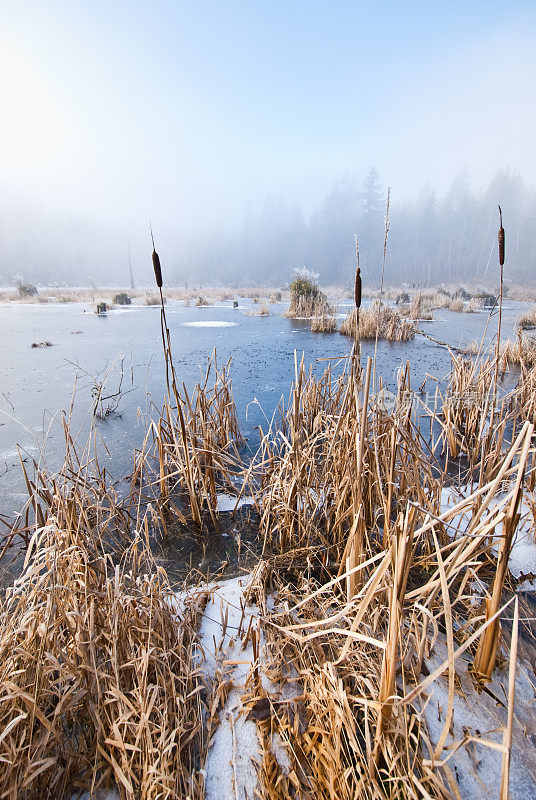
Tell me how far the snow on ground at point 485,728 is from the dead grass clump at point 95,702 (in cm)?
66

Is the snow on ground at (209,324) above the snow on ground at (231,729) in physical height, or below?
above

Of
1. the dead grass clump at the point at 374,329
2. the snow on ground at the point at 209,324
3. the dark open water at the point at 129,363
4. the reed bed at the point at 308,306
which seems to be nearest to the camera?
the dark open water at the point at 129,363

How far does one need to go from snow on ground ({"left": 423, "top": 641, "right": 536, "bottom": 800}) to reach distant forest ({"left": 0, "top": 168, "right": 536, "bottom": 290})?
4257 centimetres

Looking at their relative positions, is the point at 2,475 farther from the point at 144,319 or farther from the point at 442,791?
the point at 144,319

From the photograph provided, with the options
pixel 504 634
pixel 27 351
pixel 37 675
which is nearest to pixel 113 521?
pixel 37 675

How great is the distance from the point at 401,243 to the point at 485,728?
63007 millimetres

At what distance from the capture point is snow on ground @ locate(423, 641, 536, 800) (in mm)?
850

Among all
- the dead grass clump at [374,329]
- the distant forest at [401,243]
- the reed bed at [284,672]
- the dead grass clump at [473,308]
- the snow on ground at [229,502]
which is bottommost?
the snow on ground at [229,502]

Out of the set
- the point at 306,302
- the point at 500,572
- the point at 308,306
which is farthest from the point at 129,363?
the point at 306,302

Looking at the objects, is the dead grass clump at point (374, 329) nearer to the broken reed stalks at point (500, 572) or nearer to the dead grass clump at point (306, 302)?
the dead grass clump at point (306, 302)

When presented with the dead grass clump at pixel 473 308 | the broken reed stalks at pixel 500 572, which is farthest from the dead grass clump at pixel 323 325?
the broken reed stalks at pixel 500 572

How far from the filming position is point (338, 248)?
5612 cm

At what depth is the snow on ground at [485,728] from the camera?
85 centimetres

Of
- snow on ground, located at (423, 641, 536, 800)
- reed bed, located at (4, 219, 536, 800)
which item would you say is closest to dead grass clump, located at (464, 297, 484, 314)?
reed bed, located at (4, 219, 536, 800)
